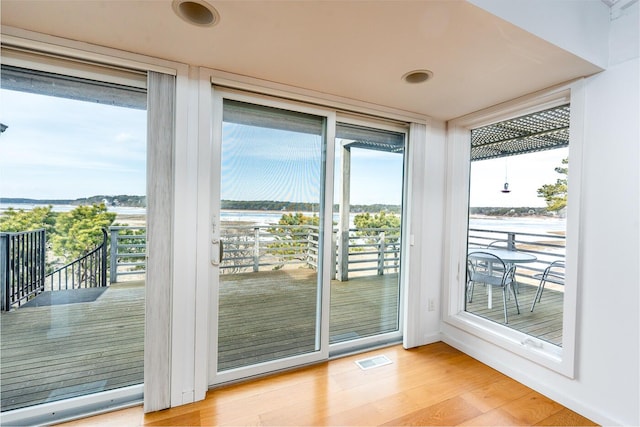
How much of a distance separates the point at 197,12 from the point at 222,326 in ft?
6.36

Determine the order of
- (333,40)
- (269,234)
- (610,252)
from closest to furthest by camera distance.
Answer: (333,40), (610,252), (269,234)

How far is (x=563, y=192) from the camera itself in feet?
6.64

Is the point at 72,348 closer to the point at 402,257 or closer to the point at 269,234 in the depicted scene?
the point at 269,234

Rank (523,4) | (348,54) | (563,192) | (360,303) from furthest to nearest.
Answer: (360,303)
(563,192)
(348,54)
(523,4)

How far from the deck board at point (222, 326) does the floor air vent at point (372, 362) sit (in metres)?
0.23

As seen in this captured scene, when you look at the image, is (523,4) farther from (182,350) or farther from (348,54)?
(182,350)

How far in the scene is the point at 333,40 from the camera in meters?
1.47

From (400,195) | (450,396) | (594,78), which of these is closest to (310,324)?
(450,396)

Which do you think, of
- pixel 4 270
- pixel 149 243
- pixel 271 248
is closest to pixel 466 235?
pixel 271 248

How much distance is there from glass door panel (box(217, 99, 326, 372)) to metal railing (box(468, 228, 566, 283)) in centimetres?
160

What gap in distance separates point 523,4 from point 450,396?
2385 mm

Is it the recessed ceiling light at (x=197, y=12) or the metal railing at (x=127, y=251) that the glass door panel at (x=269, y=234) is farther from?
the recessed ceiling light at (x=197, y=12)

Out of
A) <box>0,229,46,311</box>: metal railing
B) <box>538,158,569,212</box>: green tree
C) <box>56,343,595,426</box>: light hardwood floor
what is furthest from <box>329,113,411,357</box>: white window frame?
<box>0,229,46,311</box>: metal railing

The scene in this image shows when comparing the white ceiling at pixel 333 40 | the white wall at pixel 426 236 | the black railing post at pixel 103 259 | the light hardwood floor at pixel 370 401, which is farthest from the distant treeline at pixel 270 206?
the light hardwood floor at pixel 370 401
